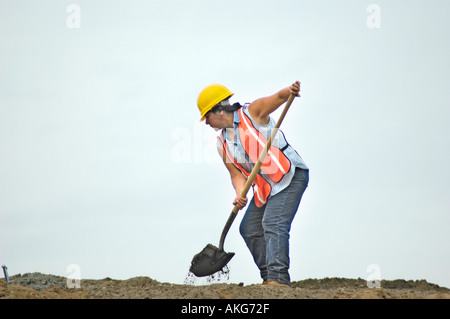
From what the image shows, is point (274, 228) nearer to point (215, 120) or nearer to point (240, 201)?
point (240, 201)

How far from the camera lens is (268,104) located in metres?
7.10

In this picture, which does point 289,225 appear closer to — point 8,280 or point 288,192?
point 288,192

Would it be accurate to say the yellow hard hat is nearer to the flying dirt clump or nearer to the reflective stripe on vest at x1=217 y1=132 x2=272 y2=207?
the reflective stripe on vest at x1=217 y1=132 x2=272 y2=207

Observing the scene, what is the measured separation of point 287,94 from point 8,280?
3.78 metres

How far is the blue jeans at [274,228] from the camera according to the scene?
7.11 metres

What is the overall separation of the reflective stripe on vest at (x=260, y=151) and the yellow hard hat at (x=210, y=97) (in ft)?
1.07

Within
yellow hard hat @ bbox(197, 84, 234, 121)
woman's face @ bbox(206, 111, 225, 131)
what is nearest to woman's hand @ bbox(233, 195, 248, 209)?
woman's face @ bbox(206, 111, 225, 131)

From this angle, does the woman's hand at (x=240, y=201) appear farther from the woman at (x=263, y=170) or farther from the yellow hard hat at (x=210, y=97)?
the yellow hard hat at (x=210, y=97)

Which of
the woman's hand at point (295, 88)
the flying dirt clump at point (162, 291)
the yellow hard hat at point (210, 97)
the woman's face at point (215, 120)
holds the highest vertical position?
the yellow hard hat at point (210, 97)

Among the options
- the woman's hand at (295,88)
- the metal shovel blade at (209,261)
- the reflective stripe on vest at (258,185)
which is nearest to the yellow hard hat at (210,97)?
the reflective stripe on vest at (258,185)

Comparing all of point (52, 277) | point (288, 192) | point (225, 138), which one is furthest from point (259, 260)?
point (52, 277)

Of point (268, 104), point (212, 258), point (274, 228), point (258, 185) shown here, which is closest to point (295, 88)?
point (268, 104)
